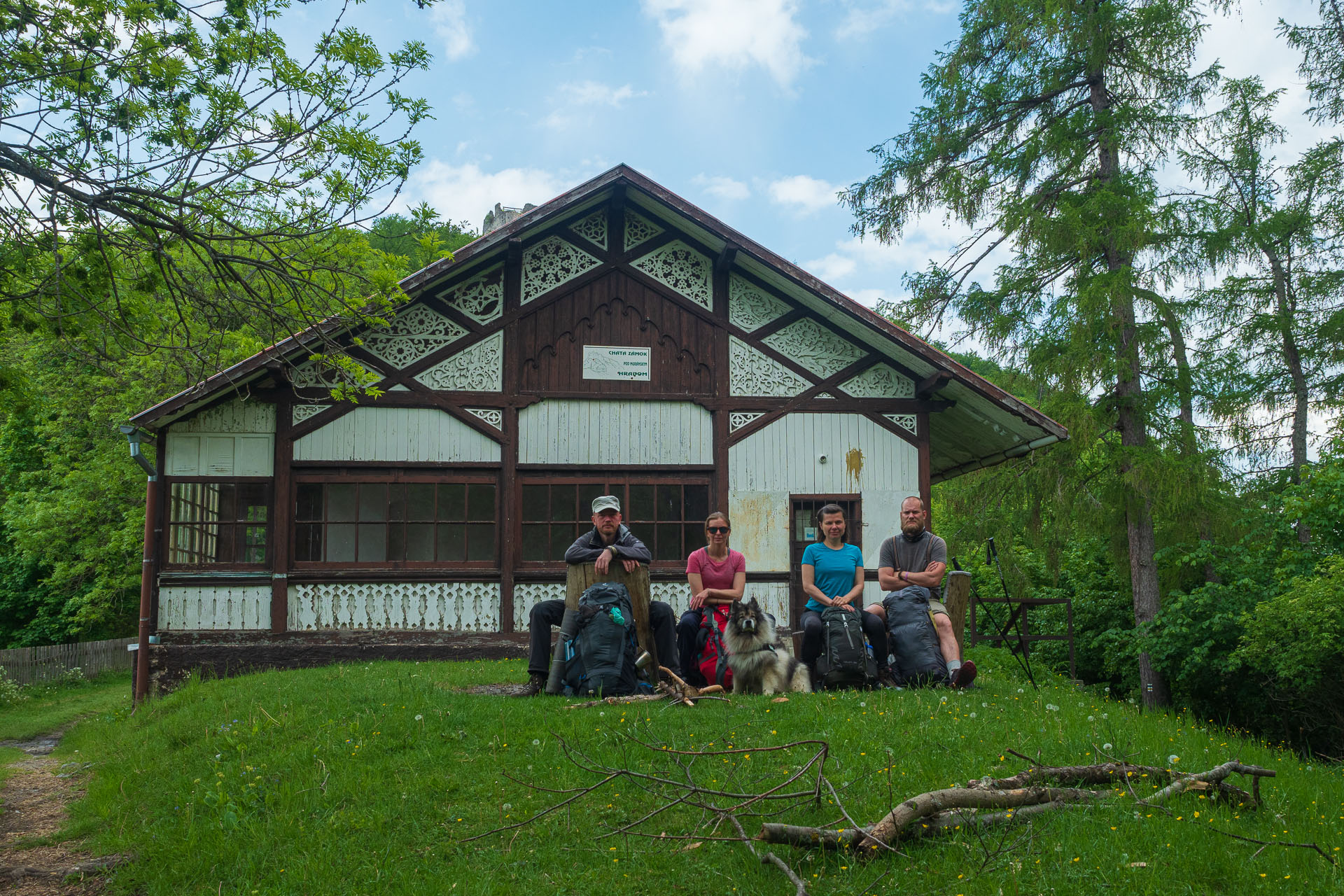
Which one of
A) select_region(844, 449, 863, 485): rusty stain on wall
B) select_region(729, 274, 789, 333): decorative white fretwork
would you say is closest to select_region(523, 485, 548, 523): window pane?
select_region(729, 274, 789, 333): decorative white fretwork

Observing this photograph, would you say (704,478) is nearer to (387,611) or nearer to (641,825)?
(387,611)

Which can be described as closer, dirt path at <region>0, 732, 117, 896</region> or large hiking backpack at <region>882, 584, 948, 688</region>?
dirt path at <region>0, 732, 117, 896</region>

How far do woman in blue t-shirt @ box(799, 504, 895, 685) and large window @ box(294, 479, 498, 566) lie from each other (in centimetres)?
507

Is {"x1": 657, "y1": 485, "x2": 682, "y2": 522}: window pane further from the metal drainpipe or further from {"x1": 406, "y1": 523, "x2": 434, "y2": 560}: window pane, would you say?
the metal drainpipe

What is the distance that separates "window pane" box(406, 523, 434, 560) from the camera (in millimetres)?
16797

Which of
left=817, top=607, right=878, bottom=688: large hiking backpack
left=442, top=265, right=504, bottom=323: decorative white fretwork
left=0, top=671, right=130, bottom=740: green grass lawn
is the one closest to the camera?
left=817, top=607, right=878, bottom=688: large hiking backpack

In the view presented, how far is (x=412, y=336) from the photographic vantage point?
12.1m

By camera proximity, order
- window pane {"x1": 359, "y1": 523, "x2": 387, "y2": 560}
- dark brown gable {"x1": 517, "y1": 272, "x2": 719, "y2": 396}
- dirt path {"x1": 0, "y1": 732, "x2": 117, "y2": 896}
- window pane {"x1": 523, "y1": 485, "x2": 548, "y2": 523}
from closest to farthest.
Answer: dirt path {"x1": 0, "y1": 732, "x2": 117, "y2": 896}
dark brown gable {"x1": 517, "y1": 272, "x2": 719, "y2": 396}
window pane {"x1": 359, "y1": 523, "x2": 387, "y2": 560}
window pane {"x1": 523, "y1": 485, "x2": 548, "y2": 523}

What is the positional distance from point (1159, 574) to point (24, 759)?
16.5 meters

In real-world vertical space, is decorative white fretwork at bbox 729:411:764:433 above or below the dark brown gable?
below

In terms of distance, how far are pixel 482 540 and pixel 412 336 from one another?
2708 mm

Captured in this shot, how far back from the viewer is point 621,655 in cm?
741

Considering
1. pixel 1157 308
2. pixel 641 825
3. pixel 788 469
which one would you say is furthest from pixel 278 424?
pixel 1157 308

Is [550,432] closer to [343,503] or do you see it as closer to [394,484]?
[394,484]
